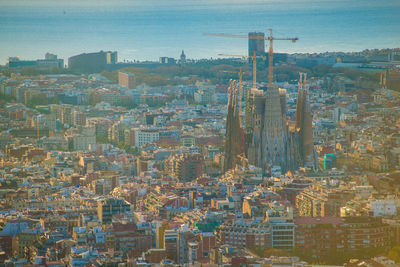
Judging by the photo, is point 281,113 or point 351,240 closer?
point 351,240

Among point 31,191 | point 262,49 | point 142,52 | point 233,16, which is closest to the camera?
point 31,191

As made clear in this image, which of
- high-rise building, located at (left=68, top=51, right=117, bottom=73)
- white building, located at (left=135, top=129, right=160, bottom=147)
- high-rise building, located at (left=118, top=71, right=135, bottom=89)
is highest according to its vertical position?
high-rise building, located at (left=68, top=51, right=117, bottom=73)

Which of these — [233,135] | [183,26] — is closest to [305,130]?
[233,135]

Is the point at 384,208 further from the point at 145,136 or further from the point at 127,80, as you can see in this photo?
the point at 127,80

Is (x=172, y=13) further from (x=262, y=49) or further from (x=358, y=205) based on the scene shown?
(x=358, y=205)

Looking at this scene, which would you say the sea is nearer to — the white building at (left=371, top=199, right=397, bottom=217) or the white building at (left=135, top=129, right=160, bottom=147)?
the white building at (left=135, top=129, right=160, bottom=147)

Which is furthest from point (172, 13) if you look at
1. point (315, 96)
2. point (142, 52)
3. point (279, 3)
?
point (315, 96)

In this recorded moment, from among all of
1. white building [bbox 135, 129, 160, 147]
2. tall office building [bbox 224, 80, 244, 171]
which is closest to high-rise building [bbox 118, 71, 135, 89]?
white building [bbox 135, 129, 160, 147]
